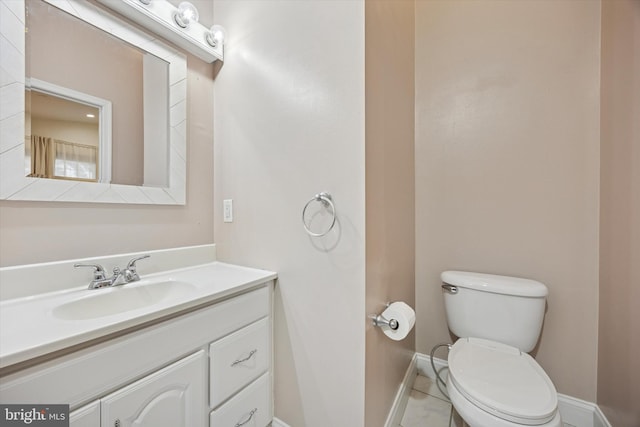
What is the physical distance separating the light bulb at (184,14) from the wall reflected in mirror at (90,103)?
0.22 metres

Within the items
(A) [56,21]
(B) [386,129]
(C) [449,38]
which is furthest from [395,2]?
(A) [56,21]

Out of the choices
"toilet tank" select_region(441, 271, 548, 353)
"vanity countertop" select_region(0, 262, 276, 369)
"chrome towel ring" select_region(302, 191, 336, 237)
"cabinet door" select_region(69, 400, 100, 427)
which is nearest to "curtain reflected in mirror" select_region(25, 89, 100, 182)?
"vanity countertop" select_region(0, 262, 276, 369)

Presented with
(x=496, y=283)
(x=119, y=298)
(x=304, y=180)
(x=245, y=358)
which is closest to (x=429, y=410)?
(x=496, y=283)

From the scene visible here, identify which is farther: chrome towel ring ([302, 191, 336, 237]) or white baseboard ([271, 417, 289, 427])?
white baseboard ([271, 417, 289, 427])

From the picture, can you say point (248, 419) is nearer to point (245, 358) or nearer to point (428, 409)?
point (245, 358)

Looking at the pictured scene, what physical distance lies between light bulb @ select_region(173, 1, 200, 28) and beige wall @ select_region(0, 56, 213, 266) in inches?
6.8

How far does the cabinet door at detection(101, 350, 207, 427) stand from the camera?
0.67 m

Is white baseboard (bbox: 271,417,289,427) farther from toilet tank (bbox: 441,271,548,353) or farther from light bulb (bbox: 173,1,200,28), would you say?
light bulb (bbox: 173,1,200,28)

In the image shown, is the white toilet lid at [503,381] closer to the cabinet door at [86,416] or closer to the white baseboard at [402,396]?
the white baseboard at [402,396]

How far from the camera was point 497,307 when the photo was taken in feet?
4.09

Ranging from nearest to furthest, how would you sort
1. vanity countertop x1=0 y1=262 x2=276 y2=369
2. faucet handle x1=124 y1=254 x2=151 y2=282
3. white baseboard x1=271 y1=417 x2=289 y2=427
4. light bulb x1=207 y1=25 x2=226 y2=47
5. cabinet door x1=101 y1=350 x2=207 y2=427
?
vanity countertop x1=0 y1=262 x2=276 y2=369 → cabinet door x1=101 y1=350 x2=207 y2=427 → faucet handle x1=124 y1=254 x2=151 y2=282 → white baseboard x1=271 y1=417 x2=289 y2=427 → light bulb x1=207 y1=25 x2=226 y2=47

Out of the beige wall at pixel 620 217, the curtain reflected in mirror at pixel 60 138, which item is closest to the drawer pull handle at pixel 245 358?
the curtain reflected in mirror at pixel 60 138

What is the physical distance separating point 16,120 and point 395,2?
1.70m

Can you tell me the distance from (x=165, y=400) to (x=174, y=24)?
5.30ft
